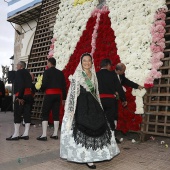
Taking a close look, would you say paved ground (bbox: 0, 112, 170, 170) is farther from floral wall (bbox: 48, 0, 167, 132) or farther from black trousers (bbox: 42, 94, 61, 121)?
floral wall (bbox: 48, 0, 167, 132)

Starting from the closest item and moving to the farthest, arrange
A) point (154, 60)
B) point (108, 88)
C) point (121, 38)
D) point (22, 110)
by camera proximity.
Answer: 1. point (108, 88)
2. point (154, 60)
3. point (22, 110)
4. point (121, 38)

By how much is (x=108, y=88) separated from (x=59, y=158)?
174 centimetres

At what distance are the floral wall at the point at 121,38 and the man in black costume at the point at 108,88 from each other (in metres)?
0.73

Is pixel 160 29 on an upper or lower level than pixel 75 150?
upper

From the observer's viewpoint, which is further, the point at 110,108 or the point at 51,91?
the point at 51,91

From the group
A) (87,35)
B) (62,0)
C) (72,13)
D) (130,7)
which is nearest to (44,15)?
(62,0)

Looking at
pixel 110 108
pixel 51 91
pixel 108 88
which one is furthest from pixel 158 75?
pixel 51 91

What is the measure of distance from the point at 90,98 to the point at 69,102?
0.35 metres

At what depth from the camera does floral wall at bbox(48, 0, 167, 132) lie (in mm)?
5395

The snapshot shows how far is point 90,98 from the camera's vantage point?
3.81 meters

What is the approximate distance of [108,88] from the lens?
16.1 feet

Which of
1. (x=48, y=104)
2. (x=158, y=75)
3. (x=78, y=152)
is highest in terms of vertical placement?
(x=158, y=75)

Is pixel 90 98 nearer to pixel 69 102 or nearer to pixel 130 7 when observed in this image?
pixel 69 102

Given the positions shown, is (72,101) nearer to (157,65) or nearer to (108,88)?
(108,88)
